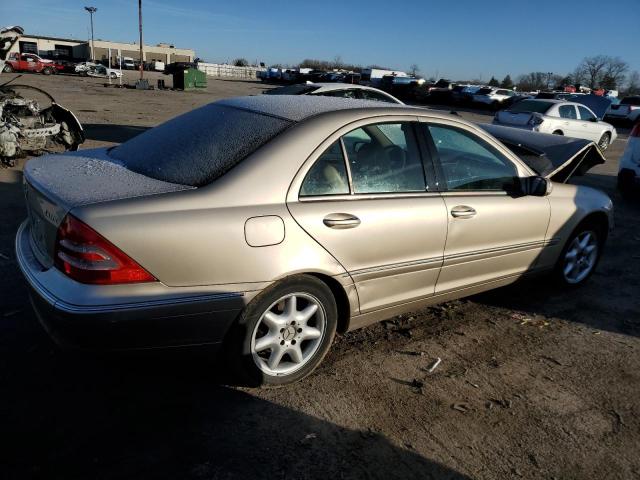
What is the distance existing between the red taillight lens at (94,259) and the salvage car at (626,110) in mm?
30953

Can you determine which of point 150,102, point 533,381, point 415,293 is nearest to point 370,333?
point 415,293

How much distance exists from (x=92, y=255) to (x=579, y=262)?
4.03 metres

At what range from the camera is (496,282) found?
3877 mm

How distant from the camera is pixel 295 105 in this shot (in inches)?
127

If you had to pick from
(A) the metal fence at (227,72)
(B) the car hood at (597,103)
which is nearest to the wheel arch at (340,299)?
(B) the car hood at (597,103)

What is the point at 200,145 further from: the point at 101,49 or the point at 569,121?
the point at 101,49

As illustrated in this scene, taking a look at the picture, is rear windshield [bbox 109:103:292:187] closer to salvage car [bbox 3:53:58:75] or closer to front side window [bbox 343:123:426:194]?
front side window [bbox 343:123:426:194]

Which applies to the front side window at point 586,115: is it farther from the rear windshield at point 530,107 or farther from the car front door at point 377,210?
the car front door at point 377,210

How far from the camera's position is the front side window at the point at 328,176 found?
2758mm

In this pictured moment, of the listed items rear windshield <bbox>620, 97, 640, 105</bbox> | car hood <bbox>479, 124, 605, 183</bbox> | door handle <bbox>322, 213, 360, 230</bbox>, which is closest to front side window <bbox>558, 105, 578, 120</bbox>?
car hood <bbox>479, 124, 605, 183</bbox>

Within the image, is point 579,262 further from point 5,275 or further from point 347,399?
point 5,275

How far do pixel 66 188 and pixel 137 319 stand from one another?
2.53 ft

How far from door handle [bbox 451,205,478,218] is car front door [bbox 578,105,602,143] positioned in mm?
12713

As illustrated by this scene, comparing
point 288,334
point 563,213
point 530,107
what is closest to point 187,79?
point 530,107
